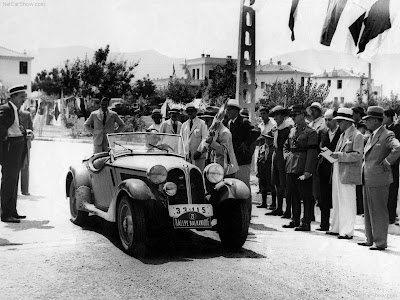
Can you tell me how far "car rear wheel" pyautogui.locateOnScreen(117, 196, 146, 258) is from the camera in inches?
236

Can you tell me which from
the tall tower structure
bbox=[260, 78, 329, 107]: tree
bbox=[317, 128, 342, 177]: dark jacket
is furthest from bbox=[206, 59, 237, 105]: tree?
bbox=[317, 128, 342, 177]: dark jacket

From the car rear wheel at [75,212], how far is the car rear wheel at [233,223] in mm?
2156

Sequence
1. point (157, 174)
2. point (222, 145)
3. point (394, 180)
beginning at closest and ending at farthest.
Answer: point (157, 174) < point (222, 145) < point (394, 180)

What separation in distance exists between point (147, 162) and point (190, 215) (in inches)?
38.7

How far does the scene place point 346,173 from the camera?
748 cm

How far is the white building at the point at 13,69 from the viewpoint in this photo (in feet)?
104

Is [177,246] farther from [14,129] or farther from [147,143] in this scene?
[14,129]

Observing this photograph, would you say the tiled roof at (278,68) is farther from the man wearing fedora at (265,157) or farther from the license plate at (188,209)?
the license plate at (188,209)

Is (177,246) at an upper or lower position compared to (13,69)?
lower

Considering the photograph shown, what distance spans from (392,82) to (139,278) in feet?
18.3

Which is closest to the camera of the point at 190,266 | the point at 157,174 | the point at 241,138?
the point at 190,266

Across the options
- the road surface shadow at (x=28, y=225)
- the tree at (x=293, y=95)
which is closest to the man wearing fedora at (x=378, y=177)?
the road surface shadow at (x=28, y=225)

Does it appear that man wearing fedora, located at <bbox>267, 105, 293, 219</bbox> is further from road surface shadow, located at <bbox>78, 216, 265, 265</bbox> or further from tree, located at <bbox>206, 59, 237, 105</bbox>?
tree, located at <bbox>206, 59, 237, 105</bbox>

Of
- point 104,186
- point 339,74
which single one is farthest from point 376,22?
point 339,74
